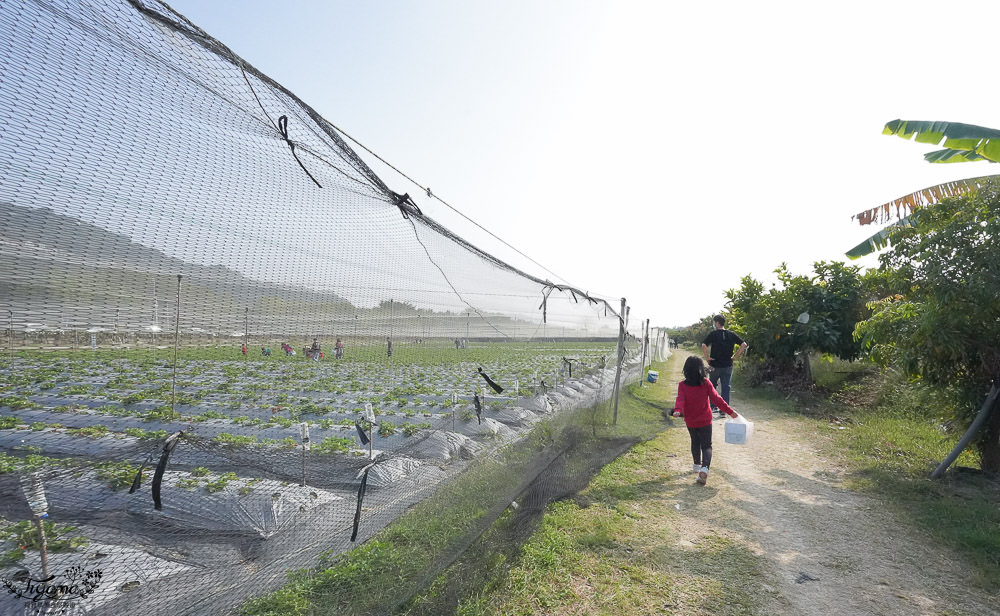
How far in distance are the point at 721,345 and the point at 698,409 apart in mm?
2479

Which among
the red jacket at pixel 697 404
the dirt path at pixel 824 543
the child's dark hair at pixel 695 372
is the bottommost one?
the dirt path at pixel 824 543

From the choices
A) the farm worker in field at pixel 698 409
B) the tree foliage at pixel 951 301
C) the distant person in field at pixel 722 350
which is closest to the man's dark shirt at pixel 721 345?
the distant person in field at pixel 722 350

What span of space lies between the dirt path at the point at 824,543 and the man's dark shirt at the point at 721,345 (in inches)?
60.0

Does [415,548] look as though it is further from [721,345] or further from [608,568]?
[721,345]

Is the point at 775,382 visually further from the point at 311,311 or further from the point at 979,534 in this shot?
the point at 311,311

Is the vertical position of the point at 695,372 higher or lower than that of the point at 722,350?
lower

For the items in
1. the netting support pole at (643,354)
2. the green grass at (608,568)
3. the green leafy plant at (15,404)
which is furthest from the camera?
the netting support pole at (643,354)

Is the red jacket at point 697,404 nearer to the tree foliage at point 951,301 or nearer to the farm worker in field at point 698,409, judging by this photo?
the farm worker in field at point 698,409

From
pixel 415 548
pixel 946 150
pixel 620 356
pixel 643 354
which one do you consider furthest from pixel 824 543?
pixel 643 354

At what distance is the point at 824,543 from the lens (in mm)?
3566

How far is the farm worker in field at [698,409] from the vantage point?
4.86m

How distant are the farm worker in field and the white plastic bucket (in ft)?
2.83

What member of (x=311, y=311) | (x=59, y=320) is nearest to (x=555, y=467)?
(x=311, y=311)

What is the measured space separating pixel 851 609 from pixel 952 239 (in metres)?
3.94
